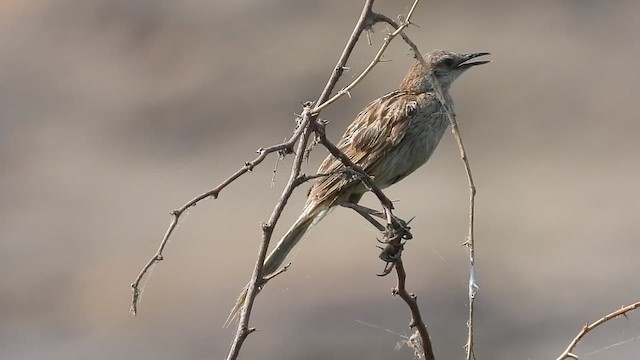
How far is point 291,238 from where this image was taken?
3234 mm

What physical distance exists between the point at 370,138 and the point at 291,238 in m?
0.71

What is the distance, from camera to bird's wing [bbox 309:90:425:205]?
3.70 metres

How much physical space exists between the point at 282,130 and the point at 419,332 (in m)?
10.8

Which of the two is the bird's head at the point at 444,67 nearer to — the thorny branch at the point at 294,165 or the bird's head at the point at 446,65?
the bird's head at the point at 446,65

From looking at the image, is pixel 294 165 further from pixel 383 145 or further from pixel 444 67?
pixel 444 67

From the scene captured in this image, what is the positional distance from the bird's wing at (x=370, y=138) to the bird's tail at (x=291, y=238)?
1.8 inches

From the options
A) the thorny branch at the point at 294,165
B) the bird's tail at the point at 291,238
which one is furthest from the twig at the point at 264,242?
A: the bird's tail at the point at 291,238

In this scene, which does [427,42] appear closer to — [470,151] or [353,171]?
[470,151]

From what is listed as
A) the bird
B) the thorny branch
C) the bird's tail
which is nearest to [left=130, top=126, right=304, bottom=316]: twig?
the thorny branch

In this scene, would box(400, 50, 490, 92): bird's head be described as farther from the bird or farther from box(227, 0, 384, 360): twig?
box(227, 0, 384, 360): twig

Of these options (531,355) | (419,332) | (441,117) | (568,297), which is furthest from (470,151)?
(419,332)

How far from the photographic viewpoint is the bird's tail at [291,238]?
297cm

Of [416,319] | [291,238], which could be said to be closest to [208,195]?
[416,319]

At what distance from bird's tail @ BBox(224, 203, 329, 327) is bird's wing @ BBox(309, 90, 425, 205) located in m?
0.05
